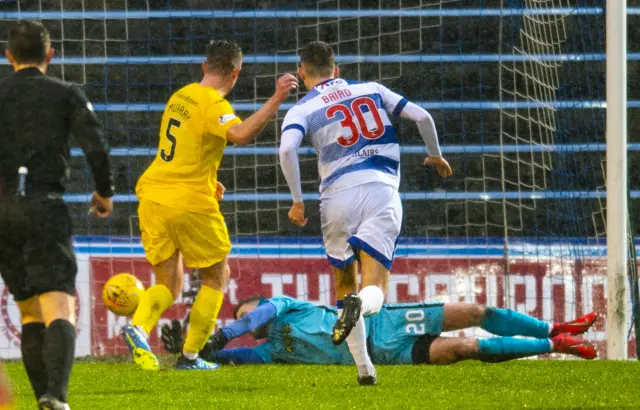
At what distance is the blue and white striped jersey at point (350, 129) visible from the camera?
6.17 m

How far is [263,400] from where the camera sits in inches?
214

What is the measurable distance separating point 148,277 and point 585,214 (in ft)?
11.6

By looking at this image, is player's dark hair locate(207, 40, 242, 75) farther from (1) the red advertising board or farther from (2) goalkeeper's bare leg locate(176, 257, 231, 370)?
(1) the red advertising board

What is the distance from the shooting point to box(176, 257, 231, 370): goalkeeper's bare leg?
7.23 metres

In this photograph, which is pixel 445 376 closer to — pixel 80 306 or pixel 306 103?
pixel 306 103

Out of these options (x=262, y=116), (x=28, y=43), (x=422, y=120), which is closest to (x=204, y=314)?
(x=262, y=116)

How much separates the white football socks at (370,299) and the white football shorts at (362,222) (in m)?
0.22

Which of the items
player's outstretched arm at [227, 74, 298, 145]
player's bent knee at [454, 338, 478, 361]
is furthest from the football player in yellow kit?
player's bent knee at [454, 338, 478, 361]

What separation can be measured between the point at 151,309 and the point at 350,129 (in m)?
1.77

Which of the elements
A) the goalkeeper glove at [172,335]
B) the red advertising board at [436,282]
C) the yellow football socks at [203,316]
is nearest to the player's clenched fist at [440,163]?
the yellow football socks at [203,316]

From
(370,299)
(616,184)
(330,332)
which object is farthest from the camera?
(616,184)

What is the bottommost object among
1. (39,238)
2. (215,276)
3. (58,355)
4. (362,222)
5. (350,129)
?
(215,276)

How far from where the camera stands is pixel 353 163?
618 cm

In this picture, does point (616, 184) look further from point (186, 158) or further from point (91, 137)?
point (91, 137)
